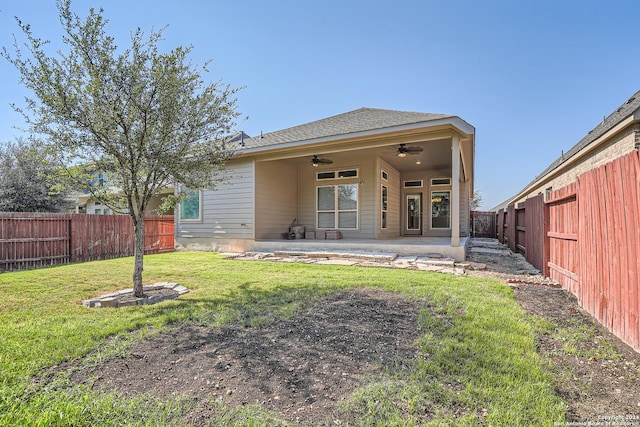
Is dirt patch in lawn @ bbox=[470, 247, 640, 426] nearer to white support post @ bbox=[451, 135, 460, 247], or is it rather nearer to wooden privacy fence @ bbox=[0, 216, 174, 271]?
white support post @ bbox=[451, 135, 460, 247]

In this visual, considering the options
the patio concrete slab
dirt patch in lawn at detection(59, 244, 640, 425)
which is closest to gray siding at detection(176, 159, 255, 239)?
the patio concrete slab

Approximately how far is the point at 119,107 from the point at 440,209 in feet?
41.0

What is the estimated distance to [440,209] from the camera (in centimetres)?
1326

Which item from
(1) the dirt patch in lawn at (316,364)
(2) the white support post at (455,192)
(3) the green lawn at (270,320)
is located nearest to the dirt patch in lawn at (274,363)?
A: (1) the dirt patch in lawn at (316,364)

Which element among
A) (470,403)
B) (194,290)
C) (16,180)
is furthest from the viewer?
(16,180)

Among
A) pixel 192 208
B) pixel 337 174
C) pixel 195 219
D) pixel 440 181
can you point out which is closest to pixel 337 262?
pixel 337 174

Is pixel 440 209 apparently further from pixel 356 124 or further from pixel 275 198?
pixel 275 198

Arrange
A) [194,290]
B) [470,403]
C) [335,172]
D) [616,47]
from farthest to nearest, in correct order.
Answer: [335,172]
[616,47]
[194,290]
[470,403]

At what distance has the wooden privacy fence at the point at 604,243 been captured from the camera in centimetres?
246

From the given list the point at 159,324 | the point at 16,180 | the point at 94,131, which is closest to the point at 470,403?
the point at 159,324

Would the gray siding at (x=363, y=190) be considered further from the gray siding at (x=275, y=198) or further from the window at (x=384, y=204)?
the gray siding at (x=275, y=198)

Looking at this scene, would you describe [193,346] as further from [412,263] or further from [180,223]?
[180,223]

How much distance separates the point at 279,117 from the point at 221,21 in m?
8.39

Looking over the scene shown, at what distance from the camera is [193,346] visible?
2523 mm
